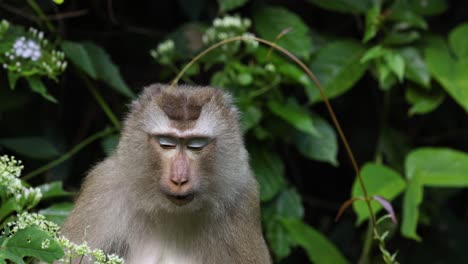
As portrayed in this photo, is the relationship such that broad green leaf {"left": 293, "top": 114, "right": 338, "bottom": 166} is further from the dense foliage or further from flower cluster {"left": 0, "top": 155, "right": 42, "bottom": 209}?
flower cluster {"left": 0, "top": 155, "right": 42, "bottom": 209}

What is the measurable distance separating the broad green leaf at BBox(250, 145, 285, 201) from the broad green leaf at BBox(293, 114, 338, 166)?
0.19 m

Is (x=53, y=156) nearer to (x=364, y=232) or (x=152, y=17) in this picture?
(x=152, y=17)

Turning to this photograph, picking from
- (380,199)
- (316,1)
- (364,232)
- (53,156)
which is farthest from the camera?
(364,232)

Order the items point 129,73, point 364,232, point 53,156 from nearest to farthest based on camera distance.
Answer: point 53,156 → point 129,73 → point 364,232

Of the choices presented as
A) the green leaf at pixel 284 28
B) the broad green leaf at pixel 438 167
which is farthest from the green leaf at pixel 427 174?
the green leaf at pixel 284 28

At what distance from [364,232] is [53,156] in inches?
98.4

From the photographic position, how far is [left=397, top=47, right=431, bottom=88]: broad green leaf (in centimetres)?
538

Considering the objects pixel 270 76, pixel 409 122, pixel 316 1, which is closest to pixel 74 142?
pixel 270 76

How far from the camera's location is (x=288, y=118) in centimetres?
514

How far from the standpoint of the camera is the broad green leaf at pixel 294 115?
16.7 feet

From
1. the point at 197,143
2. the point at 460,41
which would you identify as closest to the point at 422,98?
the point at 460,41

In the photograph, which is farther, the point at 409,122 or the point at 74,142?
the point at 409,122

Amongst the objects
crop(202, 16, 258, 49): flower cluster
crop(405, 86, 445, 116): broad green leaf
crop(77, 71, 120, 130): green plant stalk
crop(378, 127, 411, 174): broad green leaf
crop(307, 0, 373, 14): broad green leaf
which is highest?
crop(307, 0, 373, 14): broad green leaf

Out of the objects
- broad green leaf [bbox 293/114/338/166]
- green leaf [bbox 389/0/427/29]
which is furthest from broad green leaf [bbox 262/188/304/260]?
green leaf [bbox 389/0/427/29]
